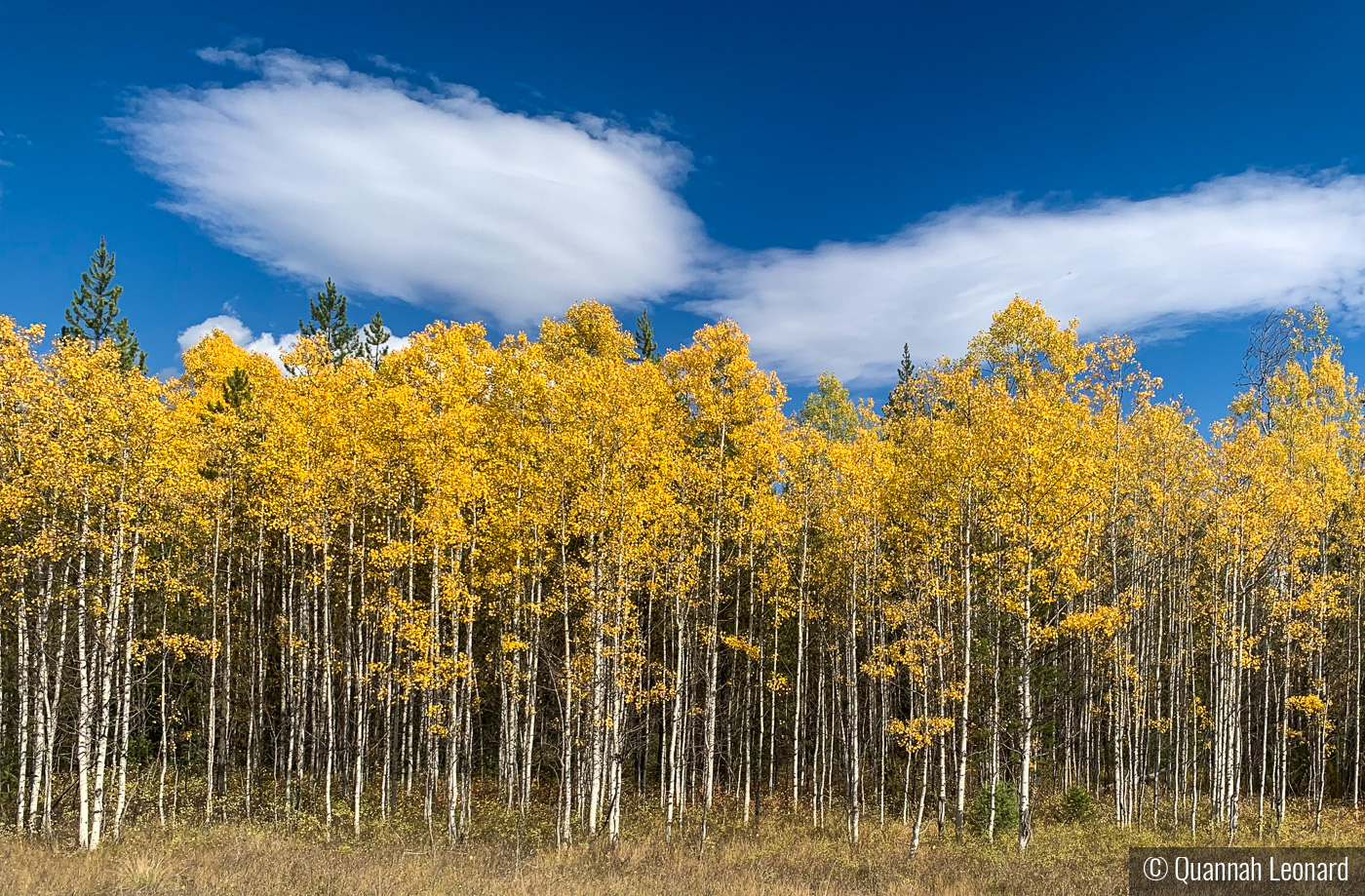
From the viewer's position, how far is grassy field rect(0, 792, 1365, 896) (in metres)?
11.6

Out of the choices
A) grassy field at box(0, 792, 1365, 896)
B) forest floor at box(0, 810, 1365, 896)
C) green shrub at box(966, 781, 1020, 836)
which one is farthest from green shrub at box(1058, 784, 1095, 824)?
green shrub at box(966, 781, 1020, 836)

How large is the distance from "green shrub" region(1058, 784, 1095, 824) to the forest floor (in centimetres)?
133

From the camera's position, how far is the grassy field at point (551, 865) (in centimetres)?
1161

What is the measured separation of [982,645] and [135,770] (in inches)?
948

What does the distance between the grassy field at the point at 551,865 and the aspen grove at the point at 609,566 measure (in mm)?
969

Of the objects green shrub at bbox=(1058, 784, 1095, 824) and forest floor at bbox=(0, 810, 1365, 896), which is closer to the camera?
forest floor at bbox=(0, 810, 1365, 896)

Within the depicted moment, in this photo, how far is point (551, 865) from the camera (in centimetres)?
1423

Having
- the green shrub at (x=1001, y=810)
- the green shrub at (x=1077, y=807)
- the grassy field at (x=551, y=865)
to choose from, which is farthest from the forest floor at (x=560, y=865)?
the green shrub at (x=1077, y=807)

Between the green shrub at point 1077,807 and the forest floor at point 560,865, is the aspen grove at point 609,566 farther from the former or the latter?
the green shrub at point 1077,807

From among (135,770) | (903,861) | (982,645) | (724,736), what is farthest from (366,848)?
(982,645)

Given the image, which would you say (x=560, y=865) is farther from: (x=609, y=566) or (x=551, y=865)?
(x=609, y=566)

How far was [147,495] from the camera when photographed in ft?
48.8

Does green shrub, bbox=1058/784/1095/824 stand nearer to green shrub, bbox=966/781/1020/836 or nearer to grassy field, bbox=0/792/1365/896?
grassy field, bbox=0/792/1365/896

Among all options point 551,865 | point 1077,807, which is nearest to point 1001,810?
point 1077,807
